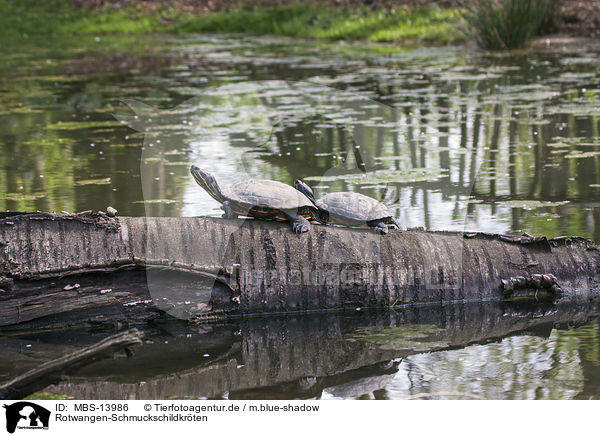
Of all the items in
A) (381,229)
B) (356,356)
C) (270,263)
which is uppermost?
(381,229)

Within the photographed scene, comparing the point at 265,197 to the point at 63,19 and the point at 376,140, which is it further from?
the point at 63,19

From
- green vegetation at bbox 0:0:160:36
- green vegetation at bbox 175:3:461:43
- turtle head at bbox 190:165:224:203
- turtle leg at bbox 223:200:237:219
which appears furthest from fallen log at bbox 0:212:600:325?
green vegetation at bbox 0:0:160:36

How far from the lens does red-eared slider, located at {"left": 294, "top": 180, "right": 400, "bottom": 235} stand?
18.6ft

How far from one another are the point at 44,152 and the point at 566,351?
7.62 metres

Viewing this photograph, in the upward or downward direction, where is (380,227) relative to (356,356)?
upward

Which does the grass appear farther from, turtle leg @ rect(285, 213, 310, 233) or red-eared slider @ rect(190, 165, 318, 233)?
turtle leg @ rect(285, 213, 310, 233)

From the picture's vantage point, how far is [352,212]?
18.8 feet

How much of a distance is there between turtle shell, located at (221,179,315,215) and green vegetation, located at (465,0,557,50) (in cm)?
1485

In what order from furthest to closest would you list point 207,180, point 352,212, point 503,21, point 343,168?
point 503,21 → point 343,168 → point 207,180 → point 352,212

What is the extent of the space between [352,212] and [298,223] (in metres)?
0.46

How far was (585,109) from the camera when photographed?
12477mm

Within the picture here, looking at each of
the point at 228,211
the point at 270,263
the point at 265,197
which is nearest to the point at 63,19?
the point at 228,211

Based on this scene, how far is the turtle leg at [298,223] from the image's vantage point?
5.43 metres

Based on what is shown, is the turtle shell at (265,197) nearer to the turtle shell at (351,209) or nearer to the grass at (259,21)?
the turtle shell at (351,209)
